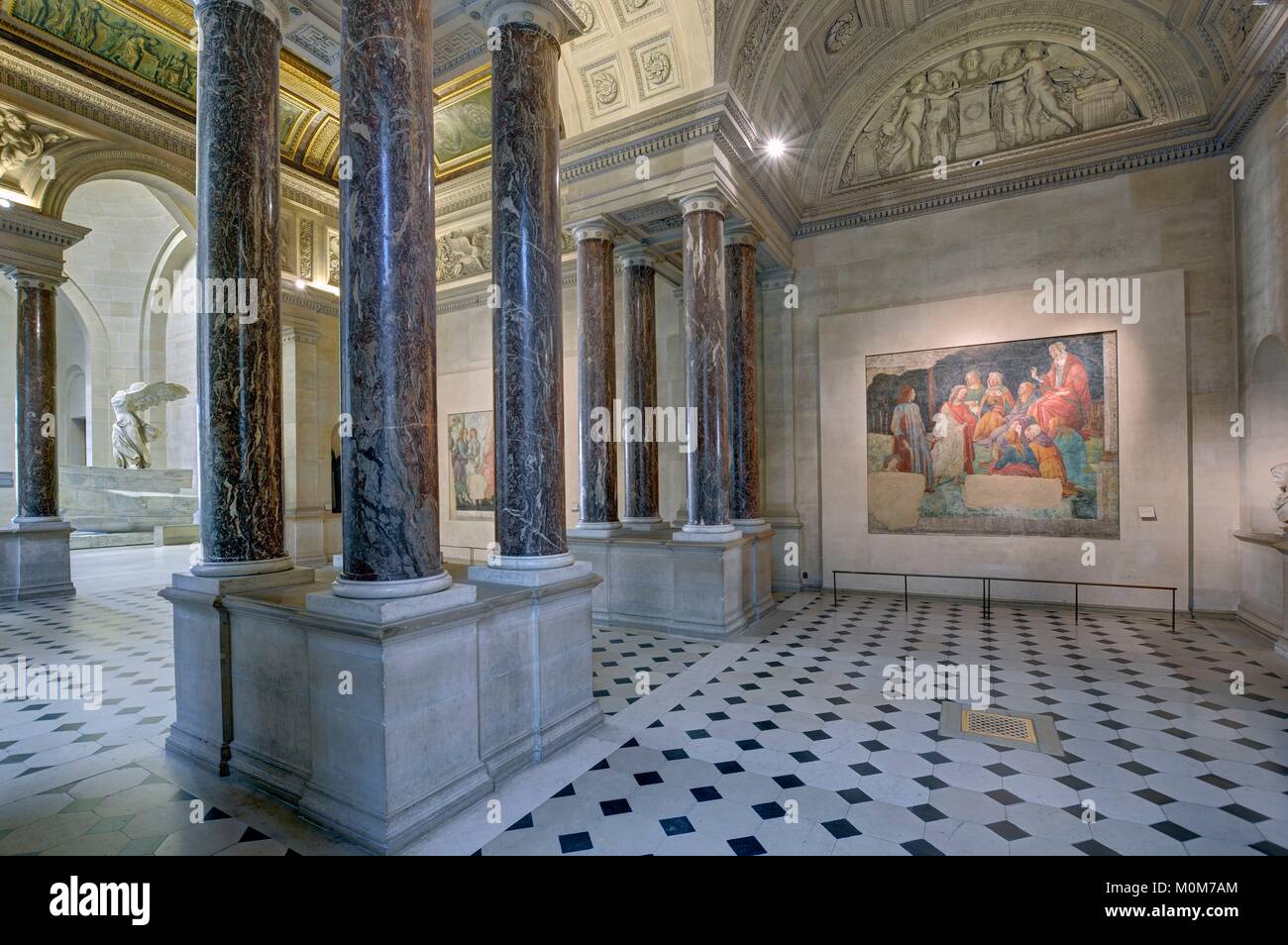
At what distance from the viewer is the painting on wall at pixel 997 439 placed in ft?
31.2

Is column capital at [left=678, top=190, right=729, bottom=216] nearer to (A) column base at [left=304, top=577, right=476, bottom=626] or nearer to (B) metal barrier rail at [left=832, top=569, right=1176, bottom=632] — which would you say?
(B) metal barrier rail at [left=832, top=569, right=1176, bottom=632]

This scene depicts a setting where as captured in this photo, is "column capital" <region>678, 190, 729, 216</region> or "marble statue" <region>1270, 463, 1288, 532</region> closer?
"marble statue" <region>1270, 463, 1288, 532</region>

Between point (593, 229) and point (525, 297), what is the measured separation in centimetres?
502

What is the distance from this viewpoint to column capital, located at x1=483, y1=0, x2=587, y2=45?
508cm

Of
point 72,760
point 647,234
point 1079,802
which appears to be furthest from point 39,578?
point 1079,802

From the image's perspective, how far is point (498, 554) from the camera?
504 cm

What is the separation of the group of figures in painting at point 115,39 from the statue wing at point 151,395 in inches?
439

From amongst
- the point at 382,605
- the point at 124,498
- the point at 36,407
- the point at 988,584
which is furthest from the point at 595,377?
the point at 124,498

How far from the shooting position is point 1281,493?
749 centimetres

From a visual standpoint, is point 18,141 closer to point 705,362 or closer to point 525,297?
point 525,297

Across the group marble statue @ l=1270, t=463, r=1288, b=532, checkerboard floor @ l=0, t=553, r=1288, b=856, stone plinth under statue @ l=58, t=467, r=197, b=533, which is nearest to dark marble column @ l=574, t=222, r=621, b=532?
checkerboard floor @ l=0, t=553, r=1288, b=856

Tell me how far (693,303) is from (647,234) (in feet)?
7.51

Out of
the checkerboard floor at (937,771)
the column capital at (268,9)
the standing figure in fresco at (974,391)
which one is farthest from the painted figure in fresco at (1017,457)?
the column capital at (268,9)

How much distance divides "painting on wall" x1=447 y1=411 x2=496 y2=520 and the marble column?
23.7ft
